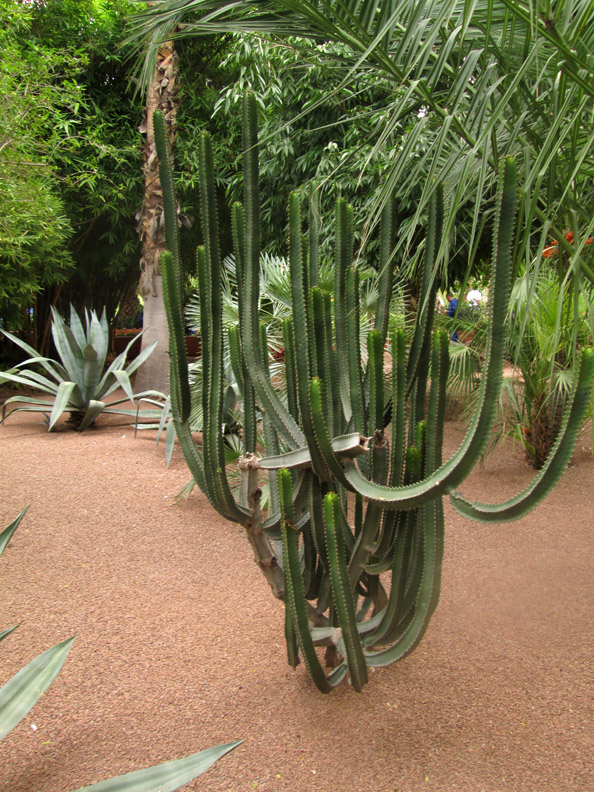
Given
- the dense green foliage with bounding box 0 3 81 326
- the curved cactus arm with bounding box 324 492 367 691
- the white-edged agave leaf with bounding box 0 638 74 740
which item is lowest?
the white-edged agave leaf with bounding box 0 638 74 740

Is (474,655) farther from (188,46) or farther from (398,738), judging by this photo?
(188,46)

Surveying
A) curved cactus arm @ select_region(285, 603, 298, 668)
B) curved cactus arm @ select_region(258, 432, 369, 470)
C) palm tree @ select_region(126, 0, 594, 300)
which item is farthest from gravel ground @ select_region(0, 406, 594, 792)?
palm tree @ select_region(126, 0, 594, 300)

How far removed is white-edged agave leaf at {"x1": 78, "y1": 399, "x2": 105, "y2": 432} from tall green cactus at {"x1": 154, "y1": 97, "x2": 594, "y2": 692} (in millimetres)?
4012

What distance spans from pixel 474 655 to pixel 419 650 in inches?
7.6

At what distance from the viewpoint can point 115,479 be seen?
4.49 metres

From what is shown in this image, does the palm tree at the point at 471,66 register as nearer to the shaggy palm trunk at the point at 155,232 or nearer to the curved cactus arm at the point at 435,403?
the curved cactus arm at the point at 435,403

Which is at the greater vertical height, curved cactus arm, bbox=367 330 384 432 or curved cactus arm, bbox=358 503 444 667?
curved cactus arm, bbox=367 330 384 432

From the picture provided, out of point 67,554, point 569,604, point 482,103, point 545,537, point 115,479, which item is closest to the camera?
point 482,103

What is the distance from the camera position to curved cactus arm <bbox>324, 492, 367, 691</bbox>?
1.64 meters

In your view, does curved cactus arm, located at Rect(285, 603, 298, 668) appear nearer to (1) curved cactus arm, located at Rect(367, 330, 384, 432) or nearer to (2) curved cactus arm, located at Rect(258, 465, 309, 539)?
(2) curved cactus arm, located at Rect(258, 465, 309, 539)

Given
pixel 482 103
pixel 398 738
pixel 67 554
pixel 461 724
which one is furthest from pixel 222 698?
pixel 482 103

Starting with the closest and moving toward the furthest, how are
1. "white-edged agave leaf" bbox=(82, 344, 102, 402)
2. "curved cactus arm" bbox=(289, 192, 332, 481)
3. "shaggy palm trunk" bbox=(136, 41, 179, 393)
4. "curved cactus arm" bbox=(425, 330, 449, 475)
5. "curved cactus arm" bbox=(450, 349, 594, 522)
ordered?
"curved cactus arm" bbox=(450, 349, 594, 522) < "curved cactus arm" bbox=(425, 330, 449, 475) < "curved cactus arm" bbox=(289, 192, 332, 481) < "white-edged agave leaf" bbox=(82, 344, 102, 402) < "shaggy palm trunk" bbox=(136, 41, 179, 393)

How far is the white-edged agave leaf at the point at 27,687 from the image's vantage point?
1685 millimetres

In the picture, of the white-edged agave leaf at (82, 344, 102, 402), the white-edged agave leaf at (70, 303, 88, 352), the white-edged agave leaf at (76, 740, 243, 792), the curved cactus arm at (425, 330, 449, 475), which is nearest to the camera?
the white-edged agave leaf at (76, 740, 243, 792)
